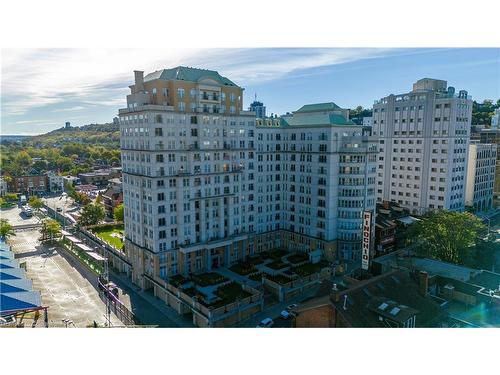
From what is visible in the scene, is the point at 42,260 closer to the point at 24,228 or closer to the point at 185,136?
the point at 24,228

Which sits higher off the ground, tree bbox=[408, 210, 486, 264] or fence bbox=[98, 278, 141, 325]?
tree bbox=[408, 210, 486, 264]

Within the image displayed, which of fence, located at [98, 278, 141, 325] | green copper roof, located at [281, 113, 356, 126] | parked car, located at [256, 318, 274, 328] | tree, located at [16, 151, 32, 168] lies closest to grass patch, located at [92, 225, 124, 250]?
fence, located at [98, 278, 141, 325]

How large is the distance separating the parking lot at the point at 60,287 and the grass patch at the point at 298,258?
32.1m

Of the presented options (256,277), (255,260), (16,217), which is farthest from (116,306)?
(16,217)

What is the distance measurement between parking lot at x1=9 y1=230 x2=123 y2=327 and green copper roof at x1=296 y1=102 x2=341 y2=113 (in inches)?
2115

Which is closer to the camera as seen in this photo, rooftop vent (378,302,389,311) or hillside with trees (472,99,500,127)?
rooftop vent (378,302,389,311)

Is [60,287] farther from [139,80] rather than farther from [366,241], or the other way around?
[366,241]

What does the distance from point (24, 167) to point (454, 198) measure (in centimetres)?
19366

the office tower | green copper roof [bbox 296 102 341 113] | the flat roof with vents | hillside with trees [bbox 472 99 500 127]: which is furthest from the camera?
hillside with trees [bbox 472 99 500 127]

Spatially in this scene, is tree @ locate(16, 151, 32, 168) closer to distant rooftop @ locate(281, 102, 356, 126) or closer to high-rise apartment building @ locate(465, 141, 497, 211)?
distant rooftop @ locate(281, 102, 356, 126)

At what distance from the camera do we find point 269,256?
6869 cm

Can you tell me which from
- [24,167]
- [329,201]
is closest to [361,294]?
[329,201]

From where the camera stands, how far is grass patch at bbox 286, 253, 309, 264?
2613 inches

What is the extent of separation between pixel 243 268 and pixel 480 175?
82306 mm
